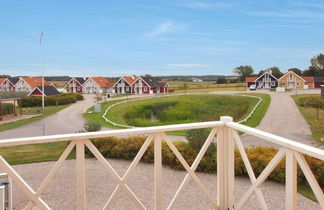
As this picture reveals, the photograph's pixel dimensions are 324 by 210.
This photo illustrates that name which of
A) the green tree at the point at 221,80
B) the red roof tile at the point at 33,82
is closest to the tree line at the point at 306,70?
the green tree at the point at 221,80

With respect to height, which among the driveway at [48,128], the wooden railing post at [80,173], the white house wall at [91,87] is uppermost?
the white house wall at [91,87]

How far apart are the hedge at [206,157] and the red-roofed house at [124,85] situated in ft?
133

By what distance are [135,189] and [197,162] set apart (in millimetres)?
3175

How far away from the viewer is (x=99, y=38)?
3356cm

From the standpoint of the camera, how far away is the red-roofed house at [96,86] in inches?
2016

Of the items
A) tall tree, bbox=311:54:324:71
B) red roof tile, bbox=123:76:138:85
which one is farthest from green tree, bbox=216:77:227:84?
tall tree, bbox=311:54:324:71

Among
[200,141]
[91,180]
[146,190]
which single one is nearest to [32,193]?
[146,190]

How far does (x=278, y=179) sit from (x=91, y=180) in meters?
3.97

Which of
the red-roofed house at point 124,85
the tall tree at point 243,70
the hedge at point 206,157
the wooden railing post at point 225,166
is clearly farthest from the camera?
the tall tree at point 243,70

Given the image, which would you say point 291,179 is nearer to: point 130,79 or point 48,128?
point 48,128

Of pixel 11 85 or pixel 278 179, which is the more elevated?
Result: pixel 11 85

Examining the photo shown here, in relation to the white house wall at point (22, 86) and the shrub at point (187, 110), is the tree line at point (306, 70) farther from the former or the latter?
the white house wall at point (22, 86)

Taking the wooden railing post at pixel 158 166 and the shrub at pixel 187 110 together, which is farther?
the shrub at pixel 187 110

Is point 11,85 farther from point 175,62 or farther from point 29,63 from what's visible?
point 175,62
